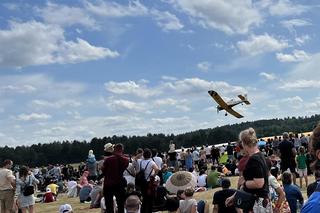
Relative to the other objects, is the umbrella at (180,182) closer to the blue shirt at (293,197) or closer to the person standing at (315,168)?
the blue shirt at (293,197)

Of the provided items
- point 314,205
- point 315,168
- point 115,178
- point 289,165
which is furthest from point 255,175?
point 289,165

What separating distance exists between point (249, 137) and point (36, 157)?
9725 centimetres

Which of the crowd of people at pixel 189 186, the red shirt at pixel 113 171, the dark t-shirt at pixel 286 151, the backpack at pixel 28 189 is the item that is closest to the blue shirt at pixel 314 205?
the crowd of people at pixel 189 186

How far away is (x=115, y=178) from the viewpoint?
870 centimetres

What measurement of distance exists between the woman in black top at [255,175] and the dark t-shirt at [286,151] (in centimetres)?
766

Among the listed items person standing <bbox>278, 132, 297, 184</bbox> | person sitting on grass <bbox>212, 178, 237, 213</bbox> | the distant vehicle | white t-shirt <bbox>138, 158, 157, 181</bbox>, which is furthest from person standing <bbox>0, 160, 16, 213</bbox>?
the distant vehicle

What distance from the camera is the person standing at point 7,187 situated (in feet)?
34.1

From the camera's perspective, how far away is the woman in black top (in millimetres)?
4977

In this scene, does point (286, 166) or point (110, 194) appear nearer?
point (110, 194)

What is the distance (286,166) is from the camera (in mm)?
12641

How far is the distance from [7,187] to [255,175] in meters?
7.04

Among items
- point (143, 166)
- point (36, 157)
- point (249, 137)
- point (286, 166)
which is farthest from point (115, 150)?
point (36, 157)

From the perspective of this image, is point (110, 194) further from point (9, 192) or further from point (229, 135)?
point (229, 135)

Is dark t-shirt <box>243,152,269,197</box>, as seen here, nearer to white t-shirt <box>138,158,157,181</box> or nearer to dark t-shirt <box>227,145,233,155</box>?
white t-shirt <box>138,158,157,181</box>
